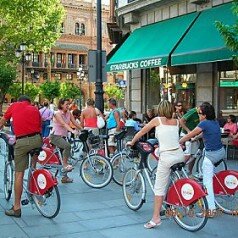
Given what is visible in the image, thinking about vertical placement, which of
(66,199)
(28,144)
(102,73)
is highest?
(102,73)

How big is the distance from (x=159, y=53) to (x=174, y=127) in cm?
825

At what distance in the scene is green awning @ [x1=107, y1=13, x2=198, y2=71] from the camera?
13.9m

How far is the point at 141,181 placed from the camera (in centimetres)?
681

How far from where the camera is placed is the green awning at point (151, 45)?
1390 centimetres

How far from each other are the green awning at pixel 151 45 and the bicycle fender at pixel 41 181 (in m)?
7.64

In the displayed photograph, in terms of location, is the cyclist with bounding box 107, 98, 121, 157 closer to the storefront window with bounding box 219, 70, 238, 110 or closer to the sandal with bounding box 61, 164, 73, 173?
the sandal with bounding box 61, 164, 73, 173

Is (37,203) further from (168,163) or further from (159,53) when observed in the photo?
(159,53)

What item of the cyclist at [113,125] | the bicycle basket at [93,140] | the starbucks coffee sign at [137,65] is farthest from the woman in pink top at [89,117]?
the starbucks coffee sign at [137,65]

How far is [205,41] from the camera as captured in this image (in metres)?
12.4

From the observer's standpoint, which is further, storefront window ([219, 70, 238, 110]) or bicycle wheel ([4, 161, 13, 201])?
storefront window ([219, 70, 238, 110])

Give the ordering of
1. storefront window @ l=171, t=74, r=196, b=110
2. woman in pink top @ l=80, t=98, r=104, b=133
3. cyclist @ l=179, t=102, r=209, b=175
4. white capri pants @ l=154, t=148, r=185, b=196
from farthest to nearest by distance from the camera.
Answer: storefront window @ l=171, t=74, r=196, b=110, woman in pink top @ l=80, t=98, r=104, b=133, cyclist @ l=179, t=102, r=209, b=175, white capri pants @ l=154, t=148, r=185, b=196

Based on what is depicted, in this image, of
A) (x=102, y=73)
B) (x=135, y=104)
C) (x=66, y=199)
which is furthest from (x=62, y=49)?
(x=66, y=199)

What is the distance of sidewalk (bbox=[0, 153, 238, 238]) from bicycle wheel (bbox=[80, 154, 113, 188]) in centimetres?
108

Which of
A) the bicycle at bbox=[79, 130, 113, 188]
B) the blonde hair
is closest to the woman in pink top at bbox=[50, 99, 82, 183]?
the bicycle at bbox=[79, 130, 113, 188]
